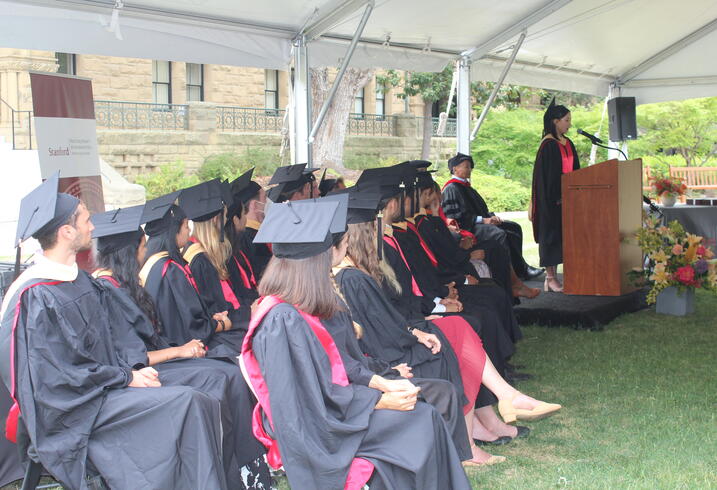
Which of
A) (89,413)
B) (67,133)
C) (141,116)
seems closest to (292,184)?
(67,133)

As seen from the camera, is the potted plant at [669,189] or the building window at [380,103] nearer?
the potted plant at [669,189]

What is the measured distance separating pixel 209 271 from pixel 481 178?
17049 mm

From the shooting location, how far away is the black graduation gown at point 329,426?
285cm

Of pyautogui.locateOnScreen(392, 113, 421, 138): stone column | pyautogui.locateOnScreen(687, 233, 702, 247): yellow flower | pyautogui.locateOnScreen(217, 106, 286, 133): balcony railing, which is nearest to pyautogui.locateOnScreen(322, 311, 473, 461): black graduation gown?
pyautogui.locateOnScreen(687, 233, 702, 247): yellow flower

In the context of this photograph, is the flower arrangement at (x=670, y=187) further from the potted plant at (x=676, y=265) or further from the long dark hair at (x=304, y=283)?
the long dark hair at (x=304, y=283)

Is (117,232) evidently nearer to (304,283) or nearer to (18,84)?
(304,283)

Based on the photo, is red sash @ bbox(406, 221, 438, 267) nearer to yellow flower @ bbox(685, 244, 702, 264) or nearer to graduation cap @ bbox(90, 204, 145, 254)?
graduation cap @ bbox(90, 204, 145, 254)

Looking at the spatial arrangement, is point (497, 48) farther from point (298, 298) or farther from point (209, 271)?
point (298, 298)

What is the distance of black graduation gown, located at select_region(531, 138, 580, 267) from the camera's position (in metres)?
8.29

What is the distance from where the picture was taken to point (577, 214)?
7.70 m

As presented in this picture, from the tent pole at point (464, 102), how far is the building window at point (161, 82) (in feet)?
44.7

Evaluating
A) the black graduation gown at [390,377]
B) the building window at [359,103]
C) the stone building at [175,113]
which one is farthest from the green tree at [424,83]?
the black graduation gown at [390,377]

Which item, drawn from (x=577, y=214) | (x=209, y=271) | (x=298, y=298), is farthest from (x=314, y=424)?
(x=577, y=214)

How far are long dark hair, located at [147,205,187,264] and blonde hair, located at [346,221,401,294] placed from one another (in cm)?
94
